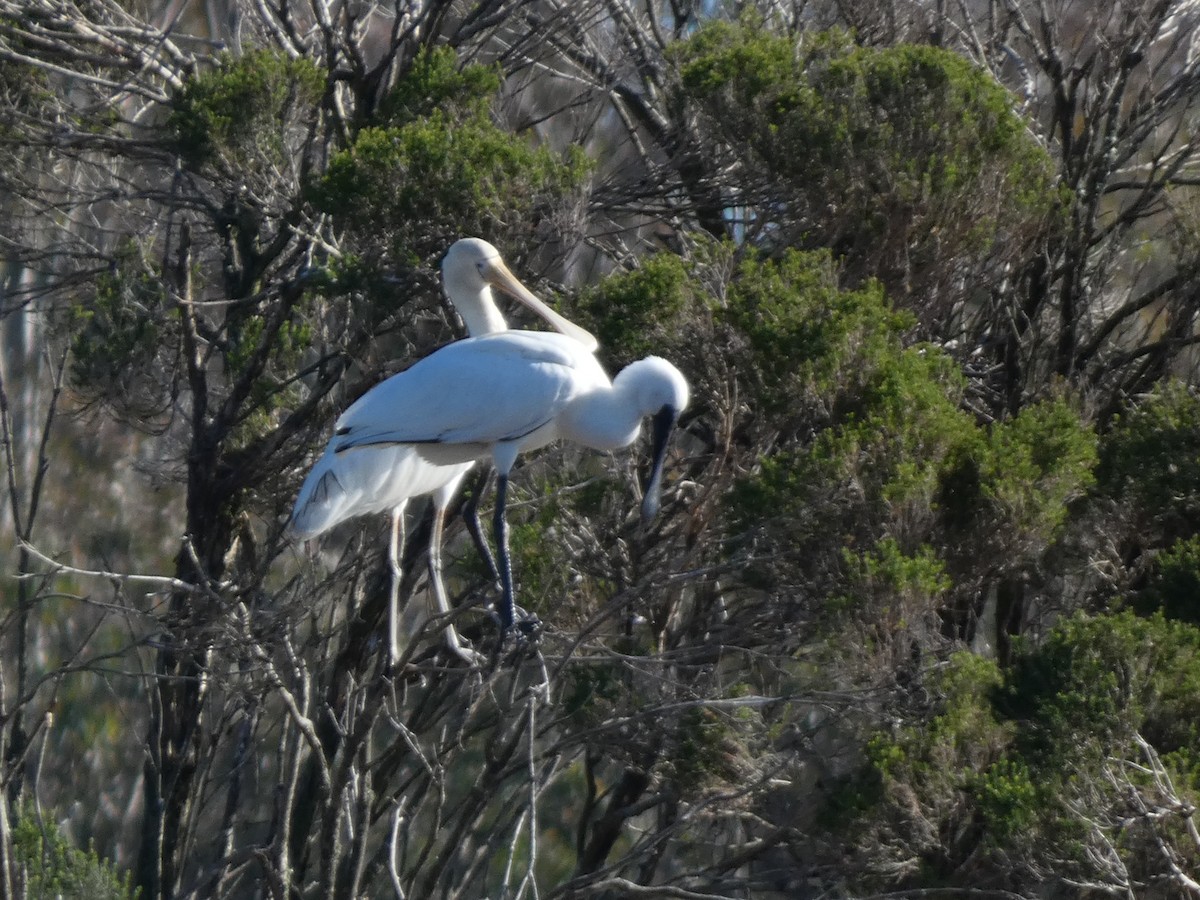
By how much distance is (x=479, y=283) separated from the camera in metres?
6.38

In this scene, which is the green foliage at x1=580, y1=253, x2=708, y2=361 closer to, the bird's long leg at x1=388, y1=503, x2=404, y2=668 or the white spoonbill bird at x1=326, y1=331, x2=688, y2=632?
the white spoonbill bird at x1=326, y1=331, x2=688, y2=632

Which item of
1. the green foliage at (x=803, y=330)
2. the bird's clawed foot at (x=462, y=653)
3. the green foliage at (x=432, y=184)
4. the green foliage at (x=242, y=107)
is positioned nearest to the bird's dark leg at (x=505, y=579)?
the bird's clawed foot at (x=462, y=653)

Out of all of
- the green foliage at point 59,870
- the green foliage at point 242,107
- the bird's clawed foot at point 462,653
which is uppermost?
the green foliage at point 242,107

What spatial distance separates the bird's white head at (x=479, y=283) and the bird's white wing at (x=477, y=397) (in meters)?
0.29

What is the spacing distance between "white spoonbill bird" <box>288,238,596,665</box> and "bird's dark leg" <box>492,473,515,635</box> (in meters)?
0.21

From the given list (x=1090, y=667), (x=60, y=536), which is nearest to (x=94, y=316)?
(x=1090, y=667)

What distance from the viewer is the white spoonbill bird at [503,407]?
5758 millimetres

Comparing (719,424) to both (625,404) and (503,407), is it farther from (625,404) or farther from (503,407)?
(503,407)

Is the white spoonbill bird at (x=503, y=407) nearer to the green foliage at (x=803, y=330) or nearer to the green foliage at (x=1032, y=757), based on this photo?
the green foliage at (x=803, y=330)

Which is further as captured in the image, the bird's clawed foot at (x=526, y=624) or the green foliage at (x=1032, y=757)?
the bird's clawed foot at (x=526, y=624)

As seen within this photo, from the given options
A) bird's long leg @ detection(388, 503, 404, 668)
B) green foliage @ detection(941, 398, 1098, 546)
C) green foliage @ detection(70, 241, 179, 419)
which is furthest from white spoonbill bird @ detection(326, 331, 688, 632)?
green foliage @ detection(70, 241, 179, 419)

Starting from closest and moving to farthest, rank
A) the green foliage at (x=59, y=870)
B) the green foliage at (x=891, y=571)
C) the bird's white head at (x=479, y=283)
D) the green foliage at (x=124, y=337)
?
the green foliage at (x=59, y=870) → the green foliage at (x=891, y=571) → the bird's white head at (x=479, y=283) → the green foliage at (x=124, y=337)

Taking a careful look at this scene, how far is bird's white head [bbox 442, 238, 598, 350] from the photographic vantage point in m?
6.24

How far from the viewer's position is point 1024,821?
5223mm
